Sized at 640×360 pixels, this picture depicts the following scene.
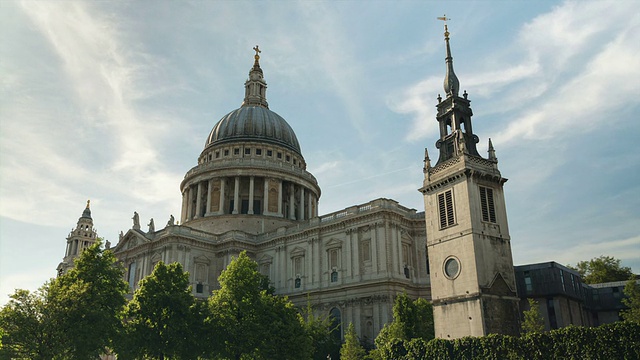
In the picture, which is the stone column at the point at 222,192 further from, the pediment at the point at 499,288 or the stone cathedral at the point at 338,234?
the pediment at the point at 499,288

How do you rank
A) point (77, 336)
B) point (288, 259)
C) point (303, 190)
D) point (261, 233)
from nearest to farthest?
point (77, 336) < point (288, 259) < point (261, 233) < point (303, 190)

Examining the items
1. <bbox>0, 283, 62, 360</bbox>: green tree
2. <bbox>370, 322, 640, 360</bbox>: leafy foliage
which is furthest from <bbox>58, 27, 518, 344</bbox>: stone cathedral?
<bbox>0, 283, 62, 360</bbox>: green tree

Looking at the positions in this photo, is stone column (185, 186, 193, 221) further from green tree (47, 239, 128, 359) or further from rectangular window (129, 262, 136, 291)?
green tree (47, 239, 128, 359)

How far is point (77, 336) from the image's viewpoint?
3319 cm

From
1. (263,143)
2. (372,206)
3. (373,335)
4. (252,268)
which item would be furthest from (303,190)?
(252,268)

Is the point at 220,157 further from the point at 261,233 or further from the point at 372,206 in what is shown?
the point at 372,206

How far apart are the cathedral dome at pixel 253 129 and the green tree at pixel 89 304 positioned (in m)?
48.6

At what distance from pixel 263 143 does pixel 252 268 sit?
145 ft

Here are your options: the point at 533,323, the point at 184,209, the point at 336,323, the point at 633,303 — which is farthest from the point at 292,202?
the point at 533,323

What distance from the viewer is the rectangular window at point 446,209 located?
36.3 metres

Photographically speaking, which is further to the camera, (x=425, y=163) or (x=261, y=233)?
(x=261, y=233)

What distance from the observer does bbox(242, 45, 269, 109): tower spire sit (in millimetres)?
94812

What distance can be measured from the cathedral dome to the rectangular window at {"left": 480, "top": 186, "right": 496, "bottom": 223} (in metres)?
52.7

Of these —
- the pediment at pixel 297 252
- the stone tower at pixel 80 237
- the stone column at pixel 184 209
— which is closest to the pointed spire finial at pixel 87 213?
the stone tower at pixel 80 237
